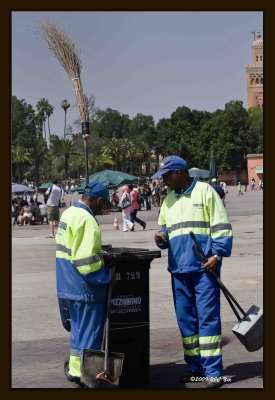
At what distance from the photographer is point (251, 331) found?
6648 millimetres

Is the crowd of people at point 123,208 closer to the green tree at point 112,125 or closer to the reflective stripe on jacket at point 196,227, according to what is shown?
the reflective stripe on jacket at point 196,227

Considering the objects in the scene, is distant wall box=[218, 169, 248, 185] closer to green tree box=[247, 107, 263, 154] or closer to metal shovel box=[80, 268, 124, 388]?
green tree box=[247, 107, 263, 154]

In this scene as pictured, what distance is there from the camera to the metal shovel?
245 inches

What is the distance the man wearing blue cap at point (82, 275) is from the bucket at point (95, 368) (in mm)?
93

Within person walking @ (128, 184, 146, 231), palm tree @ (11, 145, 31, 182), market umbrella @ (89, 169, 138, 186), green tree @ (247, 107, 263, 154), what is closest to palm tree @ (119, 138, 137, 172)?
palm tree @ (11, 145, 31, 182)

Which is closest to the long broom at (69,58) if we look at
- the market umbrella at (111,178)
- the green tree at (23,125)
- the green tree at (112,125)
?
the market umbrella at (111,178)

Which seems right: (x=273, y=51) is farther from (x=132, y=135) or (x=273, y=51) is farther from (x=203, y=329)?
(x=132, y=135)

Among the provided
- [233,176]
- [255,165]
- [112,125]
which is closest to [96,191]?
[255,165]

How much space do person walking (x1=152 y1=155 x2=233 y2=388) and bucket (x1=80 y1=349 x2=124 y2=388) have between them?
62 cm

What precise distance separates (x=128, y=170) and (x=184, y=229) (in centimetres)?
15399

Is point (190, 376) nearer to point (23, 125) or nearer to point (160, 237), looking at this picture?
point (160, 237)

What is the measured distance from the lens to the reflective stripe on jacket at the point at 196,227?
6.52m

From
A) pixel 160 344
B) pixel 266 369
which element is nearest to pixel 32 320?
pixel 160 344

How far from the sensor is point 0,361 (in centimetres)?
630
